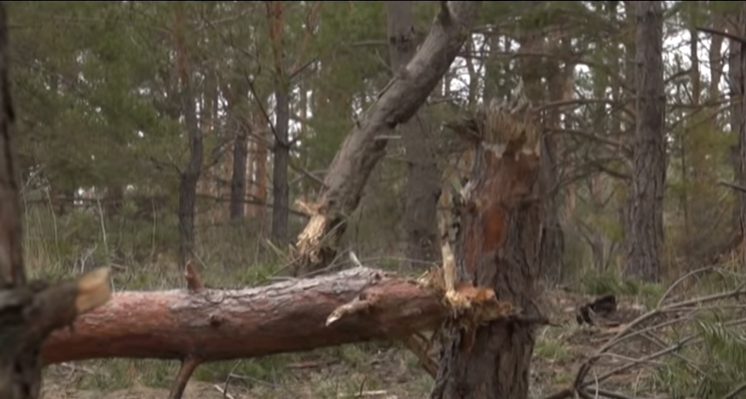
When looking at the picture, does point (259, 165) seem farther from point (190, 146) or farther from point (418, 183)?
point (190, 146)

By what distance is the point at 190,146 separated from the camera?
485 inches

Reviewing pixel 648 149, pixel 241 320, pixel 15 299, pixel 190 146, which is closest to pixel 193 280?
pixel 241 320

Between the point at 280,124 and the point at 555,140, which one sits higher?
the point at 280,124

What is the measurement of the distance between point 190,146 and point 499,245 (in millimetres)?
7653

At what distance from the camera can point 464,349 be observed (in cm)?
503

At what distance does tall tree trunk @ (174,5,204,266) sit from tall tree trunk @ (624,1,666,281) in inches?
192

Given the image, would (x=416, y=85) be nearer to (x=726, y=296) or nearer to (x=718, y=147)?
(x=726, y=296)

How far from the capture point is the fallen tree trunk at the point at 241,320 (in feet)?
15.2

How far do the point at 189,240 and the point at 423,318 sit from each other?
759 cm

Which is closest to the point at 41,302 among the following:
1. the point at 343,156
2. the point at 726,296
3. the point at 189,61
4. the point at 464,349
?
the point at 464,349

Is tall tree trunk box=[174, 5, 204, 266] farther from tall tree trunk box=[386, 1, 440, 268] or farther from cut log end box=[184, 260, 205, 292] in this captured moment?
cut log end box=[184, 260, 205, 292]

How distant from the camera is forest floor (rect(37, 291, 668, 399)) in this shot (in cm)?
633

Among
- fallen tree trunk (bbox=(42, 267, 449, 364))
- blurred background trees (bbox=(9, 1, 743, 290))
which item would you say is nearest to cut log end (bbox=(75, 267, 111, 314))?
fallen tree trunk (bbox=(42, 267, 449, 364))

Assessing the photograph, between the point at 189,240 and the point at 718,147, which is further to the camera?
the point at 718,147
